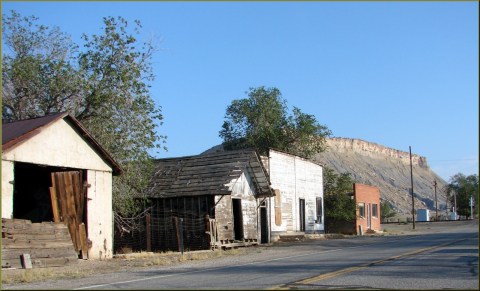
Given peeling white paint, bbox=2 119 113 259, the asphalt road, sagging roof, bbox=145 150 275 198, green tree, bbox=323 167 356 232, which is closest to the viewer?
the asphalt road

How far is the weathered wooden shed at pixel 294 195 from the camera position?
35250mm

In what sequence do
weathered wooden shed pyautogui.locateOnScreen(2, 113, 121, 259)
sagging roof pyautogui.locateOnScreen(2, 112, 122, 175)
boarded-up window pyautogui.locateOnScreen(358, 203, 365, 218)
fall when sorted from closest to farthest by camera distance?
weathered wooden shed pyautogui.locateOnScreen(2, 113, 121, 259)
sagging roof pyautogui.locateOnScreen(2, 112, 122, 175)
boarded-up window pyautogui.locateOnScreen(358, 203, 365, 218)

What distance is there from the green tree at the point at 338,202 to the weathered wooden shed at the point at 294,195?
402cm

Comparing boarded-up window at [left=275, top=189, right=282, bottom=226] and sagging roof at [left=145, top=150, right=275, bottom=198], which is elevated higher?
sagging roof at [left=145, top=150, right=275, bottom=198]

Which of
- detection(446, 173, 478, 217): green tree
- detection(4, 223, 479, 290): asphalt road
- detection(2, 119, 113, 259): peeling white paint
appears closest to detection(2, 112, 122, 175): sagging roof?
detection(2, 119, 113, 259): peeling white paint

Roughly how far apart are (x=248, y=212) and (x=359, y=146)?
13347cm

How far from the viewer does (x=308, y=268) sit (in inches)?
607

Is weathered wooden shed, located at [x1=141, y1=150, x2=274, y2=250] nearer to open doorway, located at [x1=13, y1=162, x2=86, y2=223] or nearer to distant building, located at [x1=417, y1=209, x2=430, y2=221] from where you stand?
open doorway, located at [x1=13, y1=162, x2=86, y2=223]

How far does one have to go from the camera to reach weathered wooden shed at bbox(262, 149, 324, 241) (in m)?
35.2

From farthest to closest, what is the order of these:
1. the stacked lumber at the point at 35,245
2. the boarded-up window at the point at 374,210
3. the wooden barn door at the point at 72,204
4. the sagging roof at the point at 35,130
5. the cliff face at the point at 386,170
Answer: the cliff face at the point at 386,170
the boarded-up window at the point at 374,210
the wooden barn door at the point at 72,204
the sagging roof at the point at 35,130
the stacked lumber at the point at 35,245

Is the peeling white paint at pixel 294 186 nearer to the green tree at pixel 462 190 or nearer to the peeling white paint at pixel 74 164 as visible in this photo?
the peeling white paint at pixel 74 164

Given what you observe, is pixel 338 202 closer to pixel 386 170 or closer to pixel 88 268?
pixel 88 268

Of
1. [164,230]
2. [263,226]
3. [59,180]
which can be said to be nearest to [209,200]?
[164,230]

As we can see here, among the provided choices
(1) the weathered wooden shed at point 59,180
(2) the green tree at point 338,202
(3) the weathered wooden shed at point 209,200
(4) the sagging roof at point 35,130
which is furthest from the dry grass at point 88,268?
(2) the green tree at point 338,202
